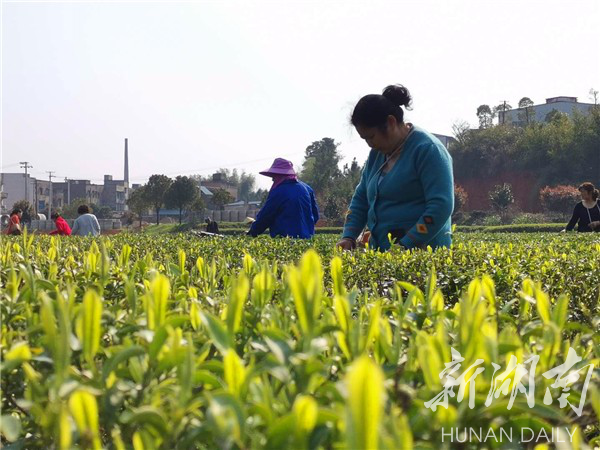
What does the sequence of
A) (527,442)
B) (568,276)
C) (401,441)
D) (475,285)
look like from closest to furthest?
(401,441) < (527,442) < (475,285) < (568,276)

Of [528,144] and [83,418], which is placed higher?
[528,144]

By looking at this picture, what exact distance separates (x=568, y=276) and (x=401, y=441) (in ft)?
10.0

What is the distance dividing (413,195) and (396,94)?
2.22ft

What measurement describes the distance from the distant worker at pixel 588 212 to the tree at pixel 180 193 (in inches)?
1988

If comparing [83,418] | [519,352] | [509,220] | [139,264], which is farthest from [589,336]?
[509,220]

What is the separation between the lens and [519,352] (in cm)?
119

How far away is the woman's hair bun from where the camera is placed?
462 cm

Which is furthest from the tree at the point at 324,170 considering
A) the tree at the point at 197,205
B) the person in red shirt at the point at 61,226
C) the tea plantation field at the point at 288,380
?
the tea plantation field at the point at 288,380

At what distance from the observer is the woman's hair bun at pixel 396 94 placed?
4625 millimetres

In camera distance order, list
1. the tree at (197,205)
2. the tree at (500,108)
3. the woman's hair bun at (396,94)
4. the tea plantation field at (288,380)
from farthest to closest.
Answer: the tree at (500,108), the tree at (197,205), the woman's hair bun at (396,94), the tea plantation field at (288,380)

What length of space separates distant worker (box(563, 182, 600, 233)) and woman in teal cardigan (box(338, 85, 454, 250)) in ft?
16.4

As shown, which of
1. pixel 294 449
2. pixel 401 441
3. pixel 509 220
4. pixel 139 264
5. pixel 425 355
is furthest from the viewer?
pixel 509 220

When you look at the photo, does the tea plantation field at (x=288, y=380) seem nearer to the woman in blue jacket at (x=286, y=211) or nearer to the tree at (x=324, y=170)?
the woman in blue jacket at (x=286, y=211)

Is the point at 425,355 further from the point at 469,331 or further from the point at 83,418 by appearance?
the point at 83,418
